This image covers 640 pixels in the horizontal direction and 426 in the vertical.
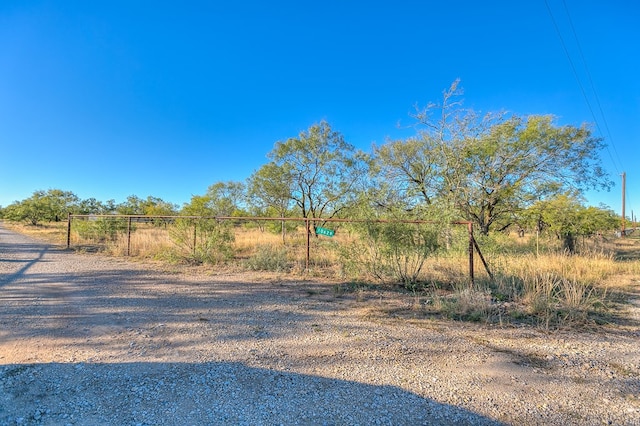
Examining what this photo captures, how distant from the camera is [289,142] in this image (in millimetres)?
19750

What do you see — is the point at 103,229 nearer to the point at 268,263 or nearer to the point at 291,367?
the point at 268,263

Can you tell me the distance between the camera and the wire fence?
6.92 m

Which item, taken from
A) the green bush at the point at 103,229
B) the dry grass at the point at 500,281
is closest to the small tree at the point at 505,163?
the dry grass at the point at 500,281

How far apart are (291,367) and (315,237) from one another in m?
8.88

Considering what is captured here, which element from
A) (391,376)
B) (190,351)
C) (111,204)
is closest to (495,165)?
(391,376)

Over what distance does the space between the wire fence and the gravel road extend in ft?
6.06

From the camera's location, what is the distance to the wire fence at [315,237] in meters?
6.92

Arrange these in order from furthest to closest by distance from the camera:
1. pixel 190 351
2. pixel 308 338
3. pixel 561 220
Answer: pixel 561 220, pixel 308 338, pixel 190 351

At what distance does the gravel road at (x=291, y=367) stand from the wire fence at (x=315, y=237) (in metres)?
1.85

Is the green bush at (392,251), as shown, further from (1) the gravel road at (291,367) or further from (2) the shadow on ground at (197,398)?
(2) the shadow on ground at (197,398)

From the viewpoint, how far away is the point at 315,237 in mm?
12070

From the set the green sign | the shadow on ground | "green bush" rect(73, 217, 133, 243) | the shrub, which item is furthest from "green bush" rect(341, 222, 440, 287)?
"green bush" rect(73, 217, 133, 243)

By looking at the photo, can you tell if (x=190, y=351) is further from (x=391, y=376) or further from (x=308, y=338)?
(x=391, y=376)

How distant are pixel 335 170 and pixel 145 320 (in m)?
16.4
